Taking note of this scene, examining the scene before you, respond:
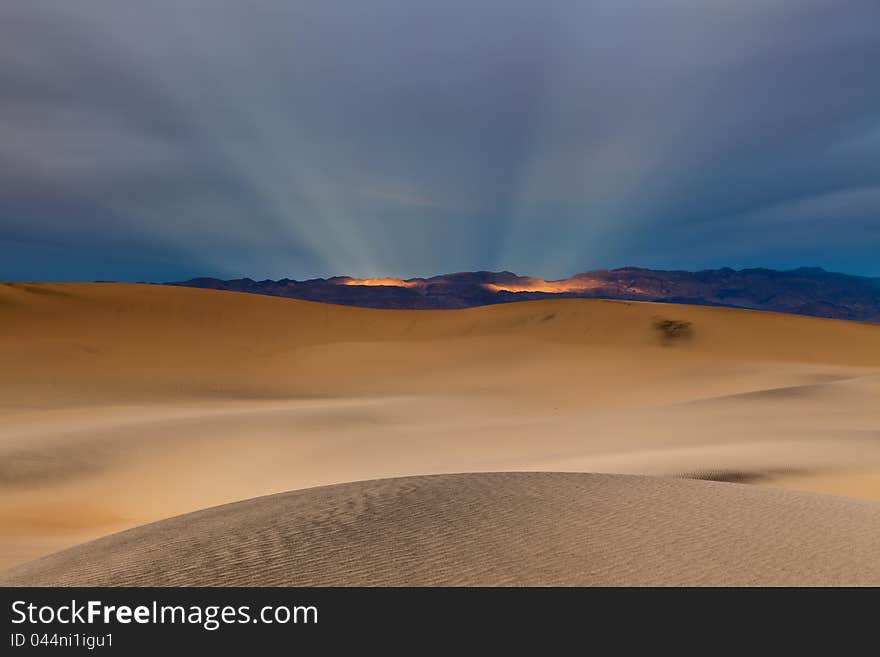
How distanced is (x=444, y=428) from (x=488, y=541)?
12.7 m

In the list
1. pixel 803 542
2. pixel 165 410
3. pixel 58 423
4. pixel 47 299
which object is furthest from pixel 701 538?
pixel 47 299

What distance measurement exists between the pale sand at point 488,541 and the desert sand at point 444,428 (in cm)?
3

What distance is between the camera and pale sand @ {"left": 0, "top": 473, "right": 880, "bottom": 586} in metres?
3.27

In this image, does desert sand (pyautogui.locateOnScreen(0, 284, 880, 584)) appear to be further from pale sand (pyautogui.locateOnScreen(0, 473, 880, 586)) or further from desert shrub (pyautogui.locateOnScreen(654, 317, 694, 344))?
desert shrub (pyautogui.locateOnScreen(654, 317, 694, 344))

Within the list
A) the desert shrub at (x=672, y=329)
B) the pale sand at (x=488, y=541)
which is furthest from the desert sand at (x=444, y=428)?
the desert shrub at (x=672, y=329)

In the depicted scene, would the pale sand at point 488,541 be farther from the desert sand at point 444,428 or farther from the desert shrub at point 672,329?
the desert shrub at point 672,329

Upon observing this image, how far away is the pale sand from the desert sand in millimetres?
30

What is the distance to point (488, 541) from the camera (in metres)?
3.72

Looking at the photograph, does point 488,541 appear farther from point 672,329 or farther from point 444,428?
point 672,329

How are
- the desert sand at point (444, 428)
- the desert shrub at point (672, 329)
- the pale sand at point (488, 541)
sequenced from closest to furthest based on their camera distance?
the pale sand at point (488, 541), the desert sand at point (444, 428), the desert shrub at point (672, 329)

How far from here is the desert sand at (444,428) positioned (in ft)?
13.7

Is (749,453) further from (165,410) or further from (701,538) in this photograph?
(165,410)
